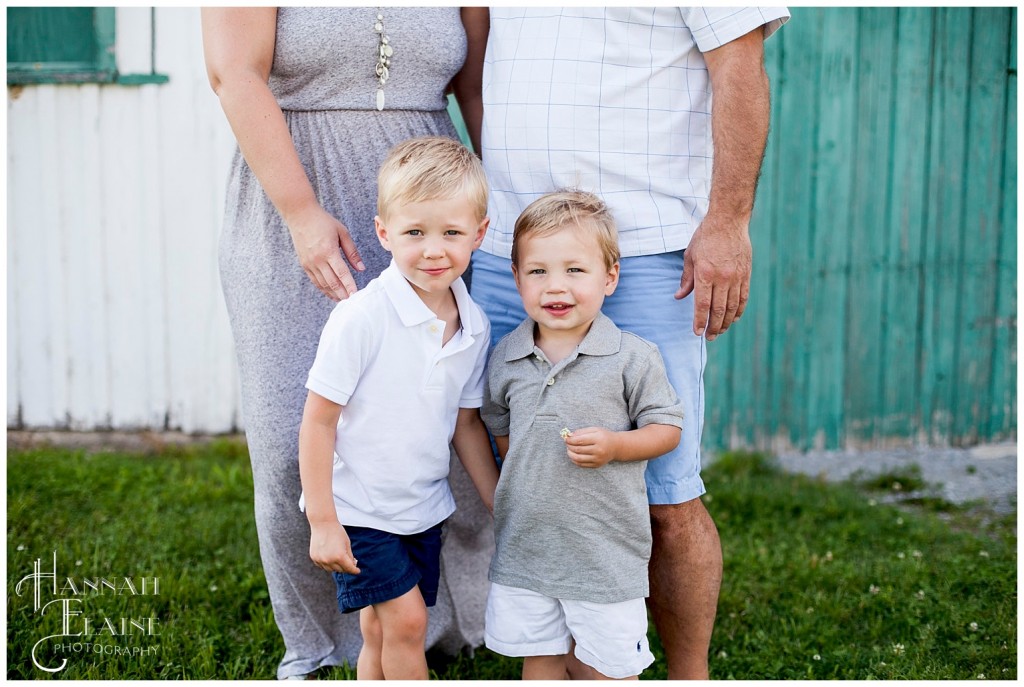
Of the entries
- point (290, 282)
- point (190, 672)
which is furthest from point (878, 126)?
point (190, 672)

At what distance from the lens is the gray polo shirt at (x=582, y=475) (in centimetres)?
202

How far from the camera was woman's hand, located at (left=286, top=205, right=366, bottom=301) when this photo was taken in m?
2.11

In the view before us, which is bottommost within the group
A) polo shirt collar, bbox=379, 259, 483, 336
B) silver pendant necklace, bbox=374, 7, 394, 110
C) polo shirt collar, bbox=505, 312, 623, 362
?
polo shirt collar, bbox=505, 312, 623, 362

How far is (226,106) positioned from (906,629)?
7.40ft

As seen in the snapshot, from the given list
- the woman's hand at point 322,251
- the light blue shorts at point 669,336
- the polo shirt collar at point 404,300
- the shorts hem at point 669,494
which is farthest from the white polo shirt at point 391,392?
the shorts hem at point 669,494

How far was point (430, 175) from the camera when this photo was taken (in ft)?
6.46

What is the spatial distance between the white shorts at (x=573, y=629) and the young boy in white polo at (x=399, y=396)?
177 mm

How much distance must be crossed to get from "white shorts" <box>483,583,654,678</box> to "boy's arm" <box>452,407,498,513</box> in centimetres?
21

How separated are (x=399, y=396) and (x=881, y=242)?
3.23m

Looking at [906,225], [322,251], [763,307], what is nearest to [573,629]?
[322,251]

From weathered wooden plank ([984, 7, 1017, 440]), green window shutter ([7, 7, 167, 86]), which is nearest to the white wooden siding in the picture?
green window shutter ([7, 7, 167, 86])

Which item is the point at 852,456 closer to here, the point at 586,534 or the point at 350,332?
the point at 586,534

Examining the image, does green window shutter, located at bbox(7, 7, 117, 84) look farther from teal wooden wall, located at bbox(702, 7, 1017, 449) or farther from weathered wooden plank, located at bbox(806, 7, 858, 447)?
weathered wooden plank, located at bbox(806, 7, 858, 447)

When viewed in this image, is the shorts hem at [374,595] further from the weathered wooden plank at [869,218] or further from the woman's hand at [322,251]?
the weathered wooden plank at [869,218]
